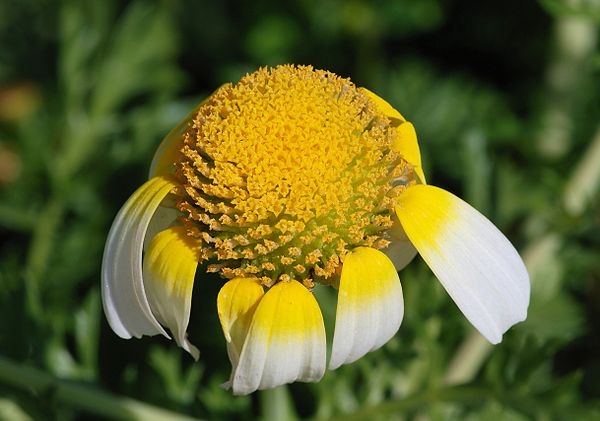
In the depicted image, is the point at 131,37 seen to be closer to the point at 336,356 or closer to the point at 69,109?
the point at 69,109

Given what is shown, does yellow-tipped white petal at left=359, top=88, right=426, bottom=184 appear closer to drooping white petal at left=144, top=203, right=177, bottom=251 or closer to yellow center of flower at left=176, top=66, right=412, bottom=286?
yellow center of flower at left=176, top=66, right=412, bottom=286

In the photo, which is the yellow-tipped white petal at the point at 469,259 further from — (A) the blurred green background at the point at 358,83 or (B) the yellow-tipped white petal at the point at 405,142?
(A) the blurred green background at the point at 358,83

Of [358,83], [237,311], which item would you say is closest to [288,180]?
[237,311]

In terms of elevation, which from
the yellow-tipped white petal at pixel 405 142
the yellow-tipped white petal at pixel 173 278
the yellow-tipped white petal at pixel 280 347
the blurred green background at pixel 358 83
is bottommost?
the blurred green background at pixel 358 83

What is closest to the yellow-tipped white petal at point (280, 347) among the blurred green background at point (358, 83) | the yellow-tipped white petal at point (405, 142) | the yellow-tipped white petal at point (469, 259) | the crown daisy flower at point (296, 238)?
the crown daisy flower at point (296, 238)

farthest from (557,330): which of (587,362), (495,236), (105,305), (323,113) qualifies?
(105,305)

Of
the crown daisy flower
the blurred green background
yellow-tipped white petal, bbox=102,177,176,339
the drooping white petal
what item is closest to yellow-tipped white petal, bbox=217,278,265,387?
the crown daisy flower

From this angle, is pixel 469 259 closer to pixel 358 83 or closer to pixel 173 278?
pixel 173 278
